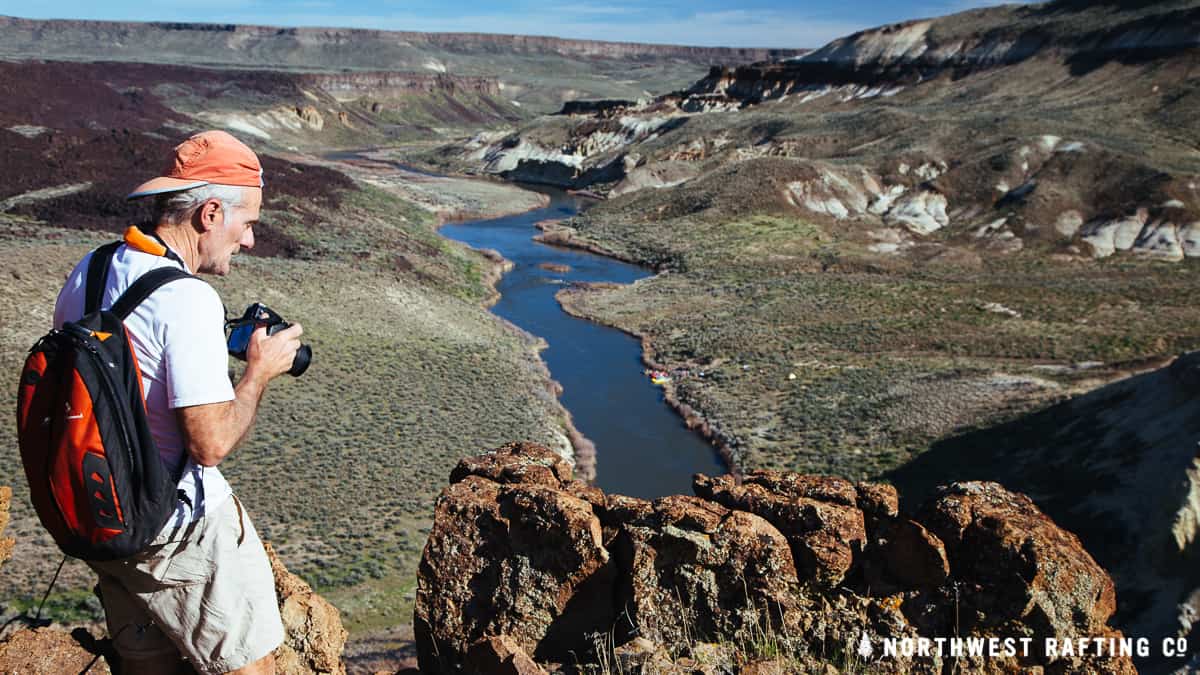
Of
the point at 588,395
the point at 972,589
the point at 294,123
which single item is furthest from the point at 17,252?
the point at 294,123

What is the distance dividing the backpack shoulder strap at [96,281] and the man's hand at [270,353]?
1.87 ft

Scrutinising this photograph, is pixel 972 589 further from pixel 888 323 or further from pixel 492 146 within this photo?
pixel 492 146

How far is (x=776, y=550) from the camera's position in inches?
232

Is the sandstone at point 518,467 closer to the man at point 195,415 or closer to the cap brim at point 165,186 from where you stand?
the man at point 195,415

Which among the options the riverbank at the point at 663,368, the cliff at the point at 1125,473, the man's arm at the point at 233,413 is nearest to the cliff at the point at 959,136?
the riverbank at the point at 663,368

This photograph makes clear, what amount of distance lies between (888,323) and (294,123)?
108740 millimetres

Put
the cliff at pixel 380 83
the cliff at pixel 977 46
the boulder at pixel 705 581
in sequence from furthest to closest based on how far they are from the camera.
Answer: the cliff at pixel 380 83 → the cliff at pixel 977 46 → the boulder at pixel 705 581

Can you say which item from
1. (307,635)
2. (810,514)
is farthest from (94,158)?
(810,514)

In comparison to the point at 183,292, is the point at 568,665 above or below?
below

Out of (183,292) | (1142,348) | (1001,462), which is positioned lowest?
(1001,462)

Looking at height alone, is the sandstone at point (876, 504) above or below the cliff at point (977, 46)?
below

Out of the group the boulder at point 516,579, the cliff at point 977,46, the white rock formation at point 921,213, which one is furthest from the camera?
the cliff at point 977,46

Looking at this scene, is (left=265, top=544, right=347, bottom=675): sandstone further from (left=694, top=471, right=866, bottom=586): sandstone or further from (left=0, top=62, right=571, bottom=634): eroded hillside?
(left=0, top=62, right=571, bottom=634): eroded hillside

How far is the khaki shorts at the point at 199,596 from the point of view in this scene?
131 inches
